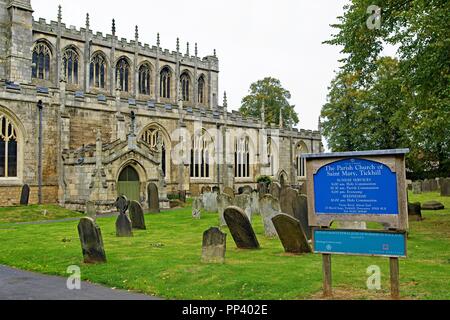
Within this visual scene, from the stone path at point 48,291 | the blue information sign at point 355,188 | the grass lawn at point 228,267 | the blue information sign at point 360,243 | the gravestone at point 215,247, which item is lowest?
the stone path at point 48,291

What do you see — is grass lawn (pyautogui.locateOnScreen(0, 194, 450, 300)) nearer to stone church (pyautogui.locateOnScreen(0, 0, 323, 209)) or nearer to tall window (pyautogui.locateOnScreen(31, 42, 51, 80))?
stone church (pyautogui.locateOnScreen(0, 0, 323, 209))

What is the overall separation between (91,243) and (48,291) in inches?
95.0

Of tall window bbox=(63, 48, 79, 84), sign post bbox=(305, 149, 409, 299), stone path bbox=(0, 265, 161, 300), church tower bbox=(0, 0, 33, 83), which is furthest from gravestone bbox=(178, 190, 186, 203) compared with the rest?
sign post bbox=(305, 149, 409, 299)

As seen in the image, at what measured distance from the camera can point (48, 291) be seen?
786 cm

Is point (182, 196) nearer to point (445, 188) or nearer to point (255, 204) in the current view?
point (255, 204)

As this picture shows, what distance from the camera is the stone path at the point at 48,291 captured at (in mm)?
7387

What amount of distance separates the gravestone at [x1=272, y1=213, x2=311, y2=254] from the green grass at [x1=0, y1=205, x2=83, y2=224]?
49.6ft

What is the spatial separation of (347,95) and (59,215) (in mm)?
22987

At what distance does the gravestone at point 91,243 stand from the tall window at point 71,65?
31783mm

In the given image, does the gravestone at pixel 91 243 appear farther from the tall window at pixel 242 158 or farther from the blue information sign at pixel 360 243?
the tall window at pixel 242 158

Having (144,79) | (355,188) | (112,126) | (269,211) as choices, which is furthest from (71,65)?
(355,188)

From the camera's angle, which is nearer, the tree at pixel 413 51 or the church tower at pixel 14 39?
the tree at pixel 413 51

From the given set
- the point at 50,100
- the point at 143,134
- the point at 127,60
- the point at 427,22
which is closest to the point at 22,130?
the point at 50,100

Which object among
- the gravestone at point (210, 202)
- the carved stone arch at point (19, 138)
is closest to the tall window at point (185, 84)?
the carved stone arch at point (19, 138)
